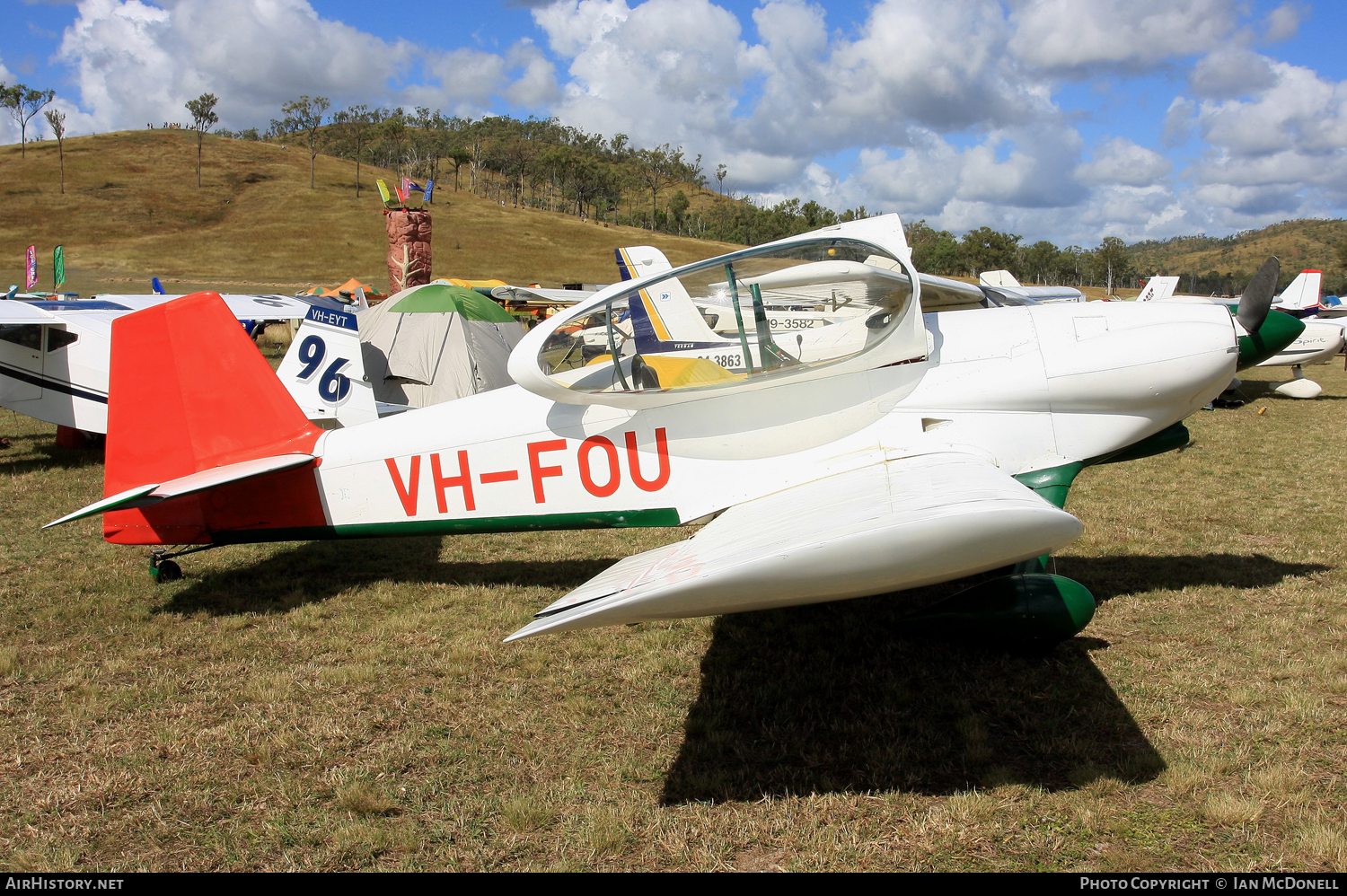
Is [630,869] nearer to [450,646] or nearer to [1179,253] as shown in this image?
[450,646]

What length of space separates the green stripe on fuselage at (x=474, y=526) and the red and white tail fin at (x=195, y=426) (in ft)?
0.23

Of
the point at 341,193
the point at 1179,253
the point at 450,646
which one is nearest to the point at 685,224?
the point at 341,193

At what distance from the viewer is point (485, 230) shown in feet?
269

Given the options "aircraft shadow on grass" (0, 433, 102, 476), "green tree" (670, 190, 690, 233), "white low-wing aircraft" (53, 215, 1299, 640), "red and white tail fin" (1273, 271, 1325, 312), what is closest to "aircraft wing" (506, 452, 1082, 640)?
"white low-wing aircraft" (53, 215, 1299, 640)

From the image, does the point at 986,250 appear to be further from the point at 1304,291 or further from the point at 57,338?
the point at 57,338

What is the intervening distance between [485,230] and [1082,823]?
281 feet

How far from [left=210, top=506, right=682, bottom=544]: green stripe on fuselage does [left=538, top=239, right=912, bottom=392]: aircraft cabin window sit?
715mm

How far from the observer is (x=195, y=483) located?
14.6 ft

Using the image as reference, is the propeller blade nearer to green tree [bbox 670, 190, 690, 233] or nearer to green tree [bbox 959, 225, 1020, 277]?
green tree [bbox 959, 225, 1020, 277]

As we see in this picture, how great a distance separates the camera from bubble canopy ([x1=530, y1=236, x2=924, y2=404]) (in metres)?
4.09

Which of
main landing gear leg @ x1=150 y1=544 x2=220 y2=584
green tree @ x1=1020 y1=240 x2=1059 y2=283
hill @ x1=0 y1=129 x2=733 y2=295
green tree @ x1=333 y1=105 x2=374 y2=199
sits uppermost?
green tree @ x1=333 y1=105 x2=374 y2=199

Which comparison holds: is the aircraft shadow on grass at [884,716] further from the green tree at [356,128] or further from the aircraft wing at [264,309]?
the green tree at [356,128]

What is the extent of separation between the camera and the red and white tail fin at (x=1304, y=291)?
19344mm

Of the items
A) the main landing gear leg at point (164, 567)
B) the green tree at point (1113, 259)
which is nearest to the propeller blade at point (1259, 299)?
the main landing gear leg at point (164, 567)
